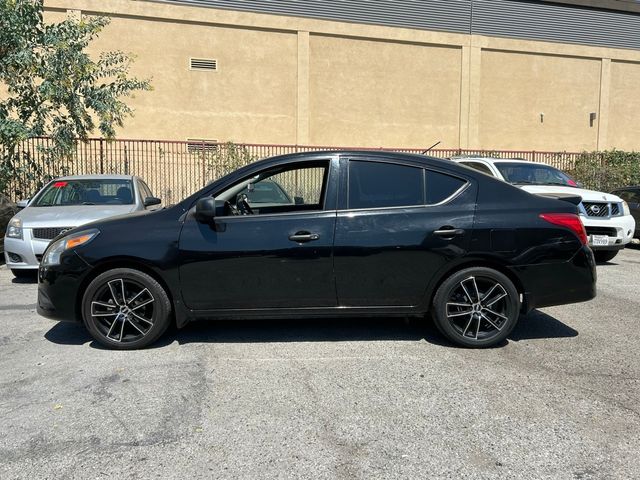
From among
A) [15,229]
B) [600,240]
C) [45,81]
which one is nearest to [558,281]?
[600,240]

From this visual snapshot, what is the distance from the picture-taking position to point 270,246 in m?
4.68

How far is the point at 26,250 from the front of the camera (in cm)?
766

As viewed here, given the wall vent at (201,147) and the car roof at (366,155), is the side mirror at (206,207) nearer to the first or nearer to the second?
the car roof at (366,155)

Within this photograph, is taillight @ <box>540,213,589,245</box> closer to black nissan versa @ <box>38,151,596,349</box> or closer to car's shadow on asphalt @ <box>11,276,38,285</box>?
black nissan versa @ <box>38,151,596,349</box>

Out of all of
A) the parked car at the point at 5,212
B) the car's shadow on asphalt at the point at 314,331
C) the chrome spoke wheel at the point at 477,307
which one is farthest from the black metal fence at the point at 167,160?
the chrome spoke wheel at the point at 477,307

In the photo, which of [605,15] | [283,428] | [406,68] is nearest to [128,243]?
[283,428]

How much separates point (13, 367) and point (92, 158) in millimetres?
13339

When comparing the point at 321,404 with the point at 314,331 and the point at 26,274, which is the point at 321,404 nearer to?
the point at 314,331

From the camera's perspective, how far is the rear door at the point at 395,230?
4.73 meters

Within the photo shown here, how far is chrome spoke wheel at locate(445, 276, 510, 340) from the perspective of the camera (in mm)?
4859

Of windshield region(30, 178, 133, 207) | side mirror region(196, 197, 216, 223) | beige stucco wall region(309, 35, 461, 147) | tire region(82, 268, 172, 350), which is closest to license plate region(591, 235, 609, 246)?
side mirror region(196, 197, 216, 223)

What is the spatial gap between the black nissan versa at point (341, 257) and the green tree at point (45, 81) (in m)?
7.64

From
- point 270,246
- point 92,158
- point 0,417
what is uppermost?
point 92,158

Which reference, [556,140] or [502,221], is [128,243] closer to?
[502,221]
